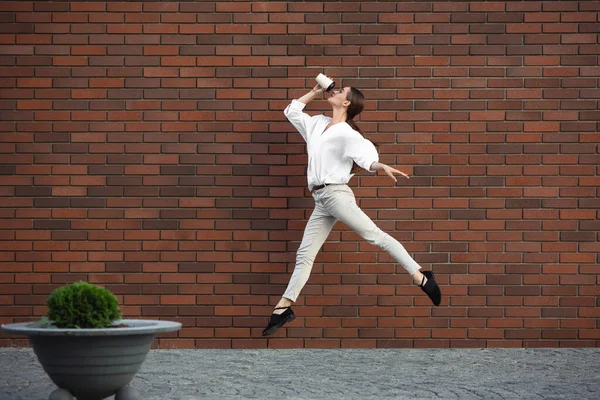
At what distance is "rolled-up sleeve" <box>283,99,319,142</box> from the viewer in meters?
6.55

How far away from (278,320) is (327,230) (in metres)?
0.80

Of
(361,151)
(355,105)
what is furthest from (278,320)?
(355,105)

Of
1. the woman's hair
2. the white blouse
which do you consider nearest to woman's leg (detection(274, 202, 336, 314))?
the white blouse

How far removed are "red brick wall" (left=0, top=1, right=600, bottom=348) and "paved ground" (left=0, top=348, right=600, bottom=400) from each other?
333 millimetres

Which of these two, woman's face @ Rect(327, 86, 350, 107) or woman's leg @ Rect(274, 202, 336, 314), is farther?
woman's face @ Rect(327, 86, 350, 107)

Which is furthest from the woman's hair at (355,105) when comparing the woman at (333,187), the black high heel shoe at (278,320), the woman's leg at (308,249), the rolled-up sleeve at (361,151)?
the black high heel shoe at (278,320)

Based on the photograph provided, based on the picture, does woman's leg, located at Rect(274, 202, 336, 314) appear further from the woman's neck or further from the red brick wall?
the woman's neck

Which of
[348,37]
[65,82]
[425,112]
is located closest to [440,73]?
[425,112]

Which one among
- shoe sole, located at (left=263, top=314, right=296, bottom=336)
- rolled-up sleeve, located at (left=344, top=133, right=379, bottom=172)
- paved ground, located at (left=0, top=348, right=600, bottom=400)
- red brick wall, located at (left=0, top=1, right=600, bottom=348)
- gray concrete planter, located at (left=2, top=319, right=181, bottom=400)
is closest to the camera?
gray concrete planter, located at (left=2, top=319, right=181, bottom=400)

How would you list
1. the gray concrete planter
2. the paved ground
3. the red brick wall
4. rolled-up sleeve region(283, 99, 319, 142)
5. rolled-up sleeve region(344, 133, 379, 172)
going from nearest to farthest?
the gray concrete planter → the paved ground → rolled-up sleeve region(344, 133, 379, 172) → rolled-up sleeve region(283, 99, 319, 142) → the red brick wall

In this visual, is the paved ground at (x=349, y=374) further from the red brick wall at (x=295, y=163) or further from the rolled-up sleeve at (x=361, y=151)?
the rolled-up sleeve at (x=361, y=151)

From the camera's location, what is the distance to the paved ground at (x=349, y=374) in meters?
5.13

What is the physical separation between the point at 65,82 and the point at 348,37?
7.74 feet

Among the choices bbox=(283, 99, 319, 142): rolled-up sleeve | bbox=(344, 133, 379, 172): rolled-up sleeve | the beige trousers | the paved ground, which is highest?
bbox=(283, 99, 319, 142): rolled-up sleeve
